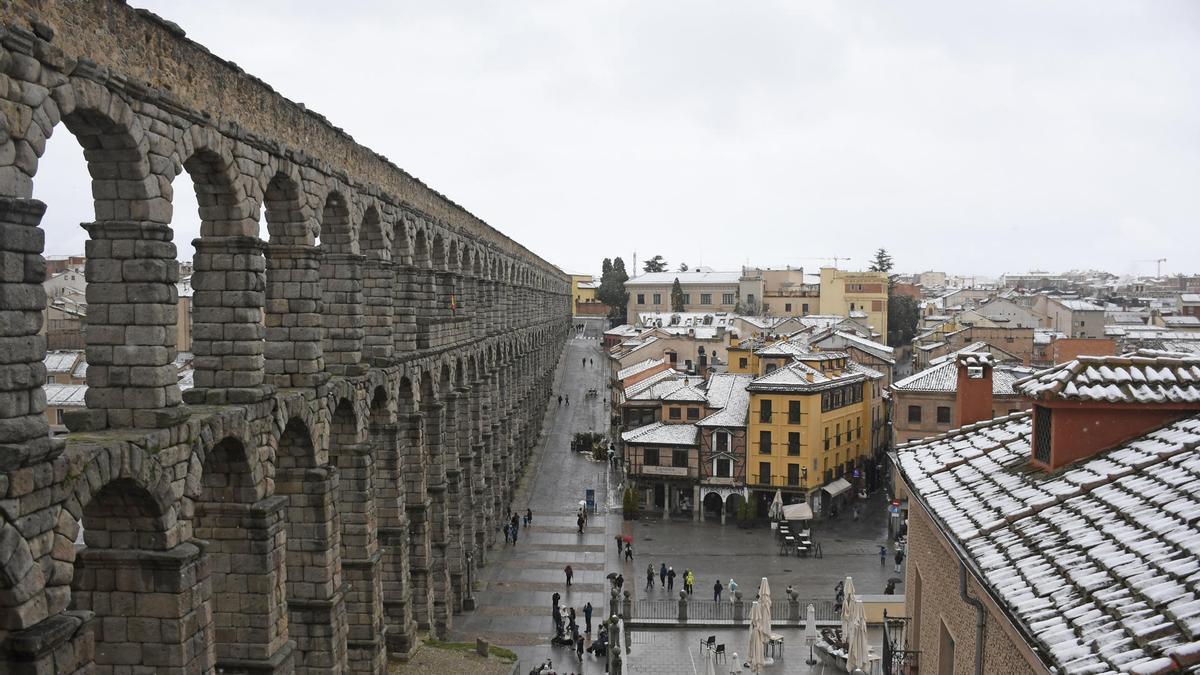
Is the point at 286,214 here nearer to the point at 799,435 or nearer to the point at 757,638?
the point at 757,638

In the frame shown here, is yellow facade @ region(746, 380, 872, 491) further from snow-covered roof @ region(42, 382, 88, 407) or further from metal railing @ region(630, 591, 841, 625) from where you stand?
snow-covered roof @ region(42, 382, 88, 407)

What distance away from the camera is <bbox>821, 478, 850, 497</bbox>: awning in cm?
6022

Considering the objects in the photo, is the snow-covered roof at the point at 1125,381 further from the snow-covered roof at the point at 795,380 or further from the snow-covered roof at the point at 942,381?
the snow-covered roof at the point at 942,381

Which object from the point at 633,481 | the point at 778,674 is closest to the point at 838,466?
the point at 633,481

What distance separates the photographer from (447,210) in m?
38.4

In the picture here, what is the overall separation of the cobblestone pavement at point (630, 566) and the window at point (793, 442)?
4.60m

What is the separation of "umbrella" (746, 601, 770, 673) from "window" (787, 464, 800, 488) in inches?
1122

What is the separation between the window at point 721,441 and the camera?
6019 cm

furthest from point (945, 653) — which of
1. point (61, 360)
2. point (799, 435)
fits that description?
point (61, 360)

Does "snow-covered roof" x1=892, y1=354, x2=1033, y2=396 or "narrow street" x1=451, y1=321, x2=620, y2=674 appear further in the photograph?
"snow-covered roof" x1=892, y1=354, x2=1033, y2=396

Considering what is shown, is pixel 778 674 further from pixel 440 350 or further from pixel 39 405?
pixel 39 405

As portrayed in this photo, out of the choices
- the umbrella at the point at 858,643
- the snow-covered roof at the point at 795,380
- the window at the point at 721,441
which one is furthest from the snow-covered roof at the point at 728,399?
the umbrella at the point at 858,643

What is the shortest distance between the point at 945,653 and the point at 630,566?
32.5 m

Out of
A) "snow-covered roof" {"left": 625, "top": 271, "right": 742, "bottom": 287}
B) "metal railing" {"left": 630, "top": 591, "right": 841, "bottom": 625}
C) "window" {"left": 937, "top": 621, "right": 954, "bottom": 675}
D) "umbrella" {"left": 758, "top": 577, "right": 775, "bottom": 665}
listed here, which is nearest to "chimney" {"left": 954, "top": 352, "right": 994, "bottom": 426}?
"window" {"left": 937, "top": 621, "right": 954, "bottom": 675}
